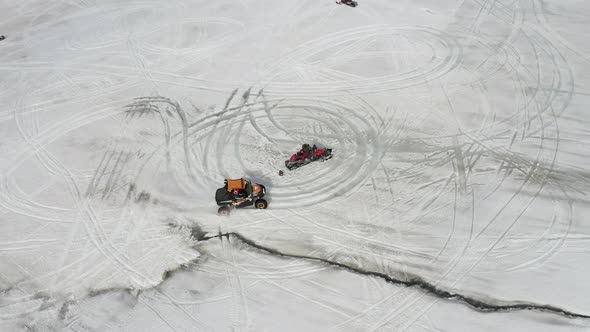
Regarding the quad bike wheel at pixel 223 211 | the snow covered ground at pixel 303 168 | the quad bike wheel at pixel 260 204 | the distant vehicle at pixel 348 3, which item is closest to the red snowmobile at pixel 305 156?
the snow covered ground at pixel 303 168

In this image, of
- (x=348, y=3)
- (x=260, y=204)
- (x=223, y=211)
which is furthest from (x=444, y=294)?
(x=348, y=3)

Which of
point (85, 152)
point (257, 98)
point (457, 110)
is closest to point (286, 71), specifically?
point (257, 98)

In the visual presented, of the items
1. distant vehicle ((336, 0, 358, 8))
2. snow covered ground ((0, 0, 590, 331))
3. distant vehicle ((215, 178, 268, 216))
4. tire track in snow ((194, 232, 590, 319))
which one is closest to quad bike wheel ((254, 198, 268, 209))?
distant vehicle ((215, 178, 268, 216))

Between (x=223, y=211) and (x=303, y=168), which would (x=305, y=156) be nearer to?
(x=303, y=168)

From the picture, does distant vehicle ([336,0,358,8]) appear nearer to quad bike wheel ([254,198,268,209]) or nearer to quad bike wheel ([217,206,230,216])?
quad bike wheel ([254,198,268,209])

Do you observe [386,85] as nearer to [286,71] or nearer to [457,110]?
[457,110]
